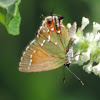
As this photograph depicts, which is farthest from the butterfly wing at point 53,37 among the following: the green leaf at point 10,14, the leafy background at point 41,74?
the leafy background at point 41,74

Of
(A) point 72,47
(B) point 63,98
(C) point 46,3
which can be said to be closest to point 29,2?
(C) point 46,3

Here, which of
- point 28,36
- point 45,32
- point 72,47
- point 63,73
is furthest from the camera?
point 28,36

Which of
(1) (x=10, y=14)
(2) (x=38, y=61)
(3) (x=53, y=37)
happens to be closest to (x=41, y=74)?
(2) (x=38, y=61)

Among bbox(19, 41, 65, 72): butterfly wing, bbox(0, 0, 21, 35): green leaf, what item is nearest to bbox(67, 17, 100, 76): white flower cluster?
bbox(19, 41, 65, 72): butterfly wing

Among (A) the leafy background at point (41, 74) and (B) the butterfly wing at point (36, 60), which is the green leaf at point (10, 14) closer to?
(B) the butterfly wing at point (36, 60)

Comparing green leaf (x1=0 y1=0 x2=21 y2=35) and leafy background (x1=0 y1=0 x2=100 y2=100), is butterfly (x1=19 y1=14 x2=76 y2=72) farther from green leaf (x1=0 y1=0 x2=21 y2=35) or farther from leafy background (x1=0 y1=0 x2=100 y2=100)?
leafy background (x1=0 y1=0 x2=100 y2=100)

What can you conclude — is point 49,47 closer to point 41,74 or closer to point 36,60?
point 36,60

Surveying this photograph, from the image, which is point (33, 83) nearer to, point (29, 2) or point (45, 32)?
point (29, 2)
